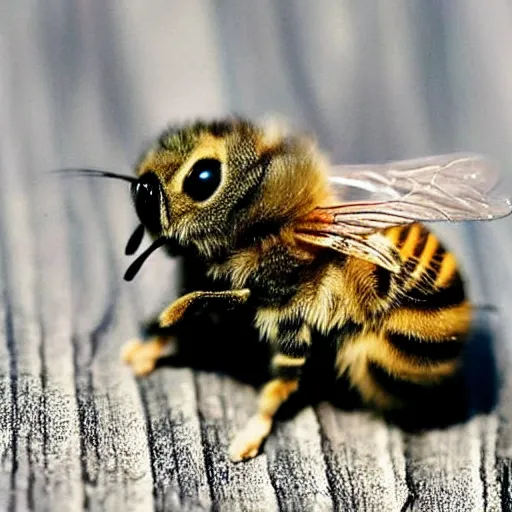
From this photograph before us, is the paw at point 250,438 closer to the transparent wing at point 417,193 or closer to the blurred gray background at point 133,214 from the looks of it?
the blurred gray background at point 133,214

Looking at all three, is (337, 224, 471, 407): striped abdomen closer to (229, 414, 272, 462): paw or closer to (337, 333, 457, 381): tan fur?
(337, 333, 457, 381): tan fur

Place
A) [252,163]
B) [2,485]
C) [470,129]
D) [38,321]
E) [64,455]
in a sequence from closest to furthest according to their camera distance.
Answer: [2,485] < [64,455] < [38,321] < [252,163] < [470,129]

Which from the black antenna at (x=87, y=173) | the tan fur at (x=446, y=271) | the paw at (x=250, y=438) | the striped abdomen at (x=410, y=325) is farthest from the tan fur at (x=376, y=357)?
the black antenna at (x=87, y=173)

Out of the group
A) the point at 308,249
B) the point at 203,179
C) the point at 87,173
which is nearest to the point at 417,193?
the point at 308,249

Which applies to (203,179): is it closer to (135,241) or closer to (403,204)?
(135,241)

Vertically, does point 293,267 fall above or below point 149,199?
below

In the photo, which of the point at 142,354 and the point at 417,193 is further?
the point at 417,193

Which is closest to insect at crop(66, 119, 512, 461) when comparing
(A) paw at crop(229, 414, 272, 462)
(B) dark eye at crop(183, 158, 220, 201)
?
(B) dark eye at crop(183, 158, 220, 201)

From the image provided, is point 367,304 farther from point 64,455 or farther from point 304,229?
point 64,455

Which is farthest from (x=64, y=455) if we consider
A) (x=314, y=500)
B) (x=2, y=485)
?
(x=314, y=500)
